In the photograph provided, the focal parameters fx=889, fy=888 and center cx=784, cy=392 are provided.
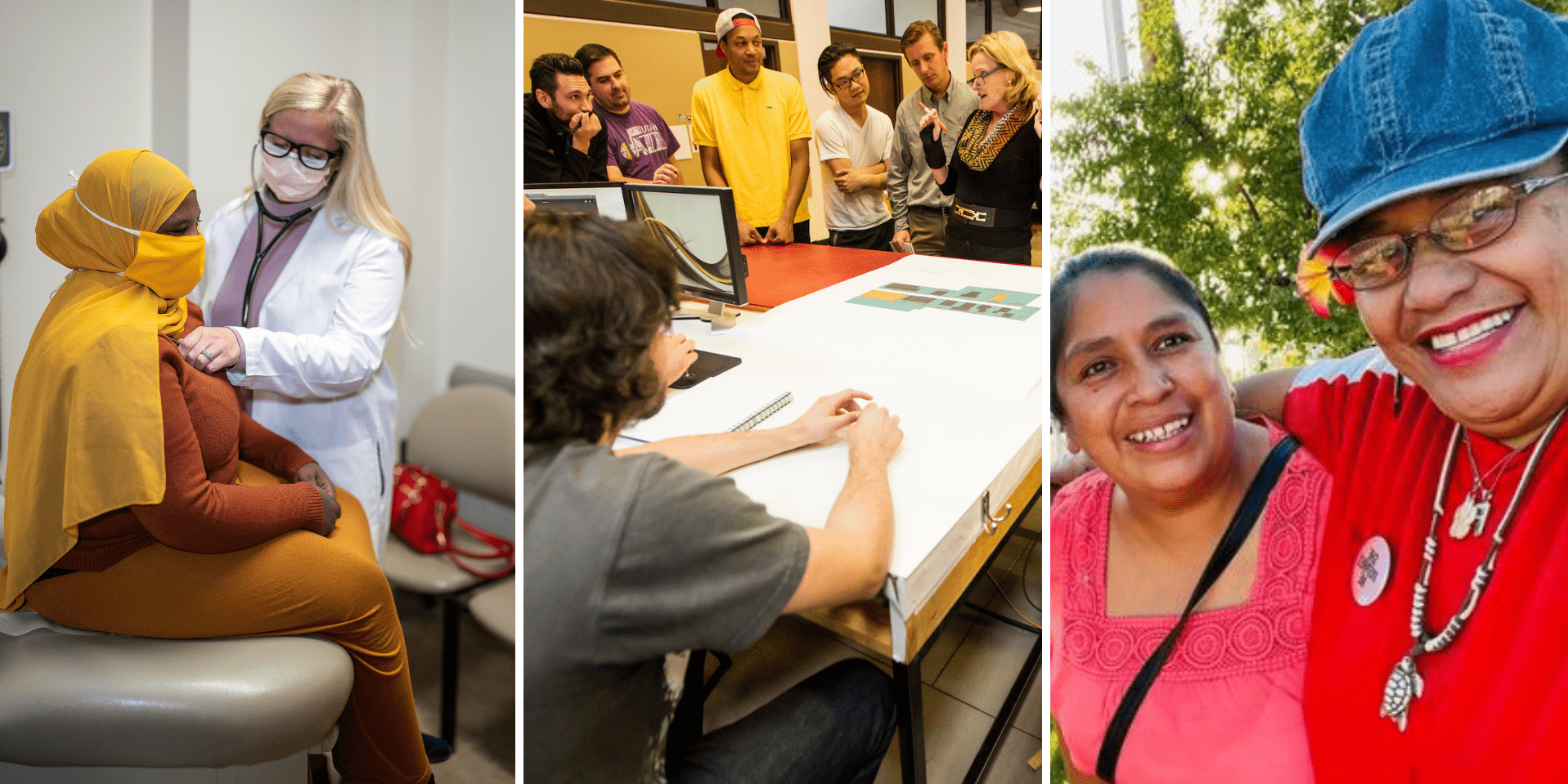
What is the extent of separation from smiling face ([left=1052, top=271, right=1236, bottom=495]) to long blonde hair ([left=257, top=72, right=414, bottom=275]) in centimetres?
110

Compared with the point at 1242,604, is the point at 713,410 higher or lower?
higher

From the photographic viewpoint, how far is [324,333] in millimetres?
1461

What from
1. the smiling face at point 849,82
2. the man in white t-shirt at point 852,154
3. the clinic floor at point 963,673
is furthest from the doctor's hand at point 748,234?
the clinic floor at point 963,673

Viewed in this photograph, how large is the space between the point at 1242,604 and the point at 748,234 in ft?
2.63

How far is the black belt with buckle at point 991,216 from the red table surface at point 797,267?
0.11 m

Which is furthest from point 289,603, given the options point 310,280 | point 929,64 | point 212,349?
point 929,64

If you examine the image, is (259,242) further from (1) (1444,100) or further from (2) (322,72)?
(1) (1444,100)

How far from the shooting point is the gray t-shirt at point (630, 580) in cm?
98

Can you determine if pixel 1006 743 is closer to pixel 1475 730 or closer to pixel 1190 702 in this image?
pixel 1190 702

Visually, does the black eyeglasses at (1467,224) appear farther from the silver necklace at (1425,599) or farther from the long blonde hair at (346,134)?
the long blonde hair at (346,134)

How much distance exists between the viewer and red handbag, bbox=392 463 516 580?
2.20 m

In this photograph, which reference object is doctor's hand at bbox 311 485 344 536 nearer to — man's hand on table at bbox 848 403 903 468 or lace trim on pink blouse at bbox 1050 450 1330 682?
man's hand on table at bbox 848 403 903 468

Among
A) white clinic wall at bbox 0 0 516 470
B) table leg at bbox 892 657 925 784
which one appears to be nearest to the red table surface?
table leg at bbox 892 657 925 784

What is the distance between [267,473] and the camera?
4.63 ft
